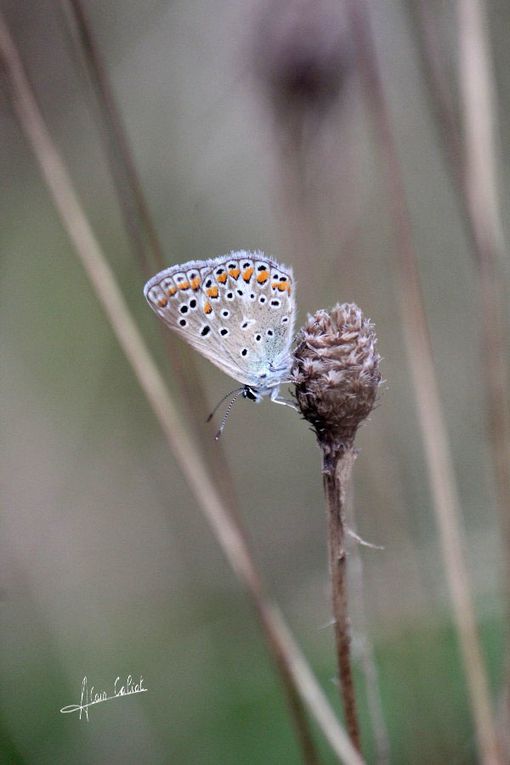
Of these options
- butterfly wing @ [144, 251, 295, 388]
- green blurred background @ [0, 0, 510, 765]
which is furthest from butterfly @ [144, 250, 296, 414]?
green blurred background @ [0, 0, 510, 765]

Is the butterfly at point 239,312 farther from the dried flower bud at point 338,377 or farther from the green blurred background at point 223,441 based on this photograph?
the dried flower bud at point 338,377

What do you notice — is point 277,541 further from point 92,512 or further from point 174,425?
point 174,425

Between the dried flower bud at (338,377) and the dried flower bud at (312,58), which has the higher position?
the dried flower bud at (312,58)

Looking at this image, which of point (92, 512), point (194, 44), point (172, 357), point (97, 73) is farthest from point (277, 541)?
point (97, 73)
